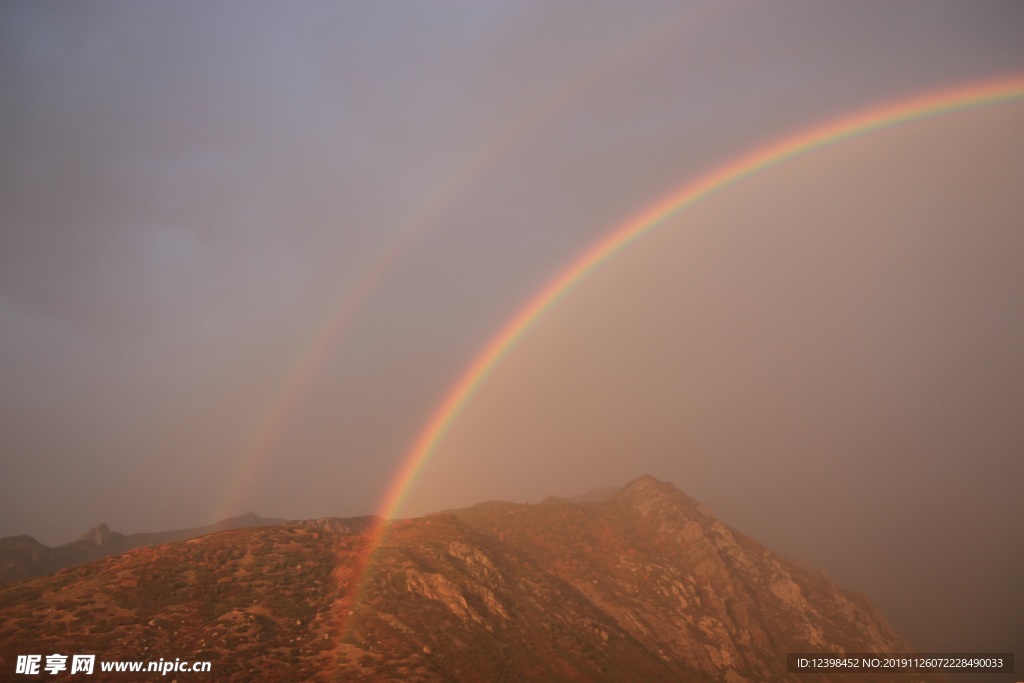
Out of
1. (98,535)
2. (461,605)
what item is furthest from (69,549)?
(461,605)

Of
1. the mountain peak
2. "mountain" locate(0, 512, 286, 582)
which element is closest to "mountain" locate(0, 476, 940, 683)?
"mountain" locate(0, 512, 286, 582)

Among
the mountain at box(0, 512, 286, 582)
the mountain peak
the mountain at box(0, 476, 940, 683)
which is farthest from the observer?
the mountain peak

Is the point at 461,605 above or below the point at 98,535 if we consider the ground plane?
below

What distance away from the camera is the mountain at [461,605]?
44.8m

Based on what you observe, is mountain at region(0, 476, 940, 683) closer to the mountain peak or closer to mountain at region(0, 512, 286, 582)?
mountain at region(0, 512, 286, 582)

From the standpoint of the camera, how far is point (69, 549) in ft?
411

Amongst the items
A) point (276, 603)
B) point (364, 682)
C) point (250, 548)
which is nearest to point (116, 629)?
point (276, 603)

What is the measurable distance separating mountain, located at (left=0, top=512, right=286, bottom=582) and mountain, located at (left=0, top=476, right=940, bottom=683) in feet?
168

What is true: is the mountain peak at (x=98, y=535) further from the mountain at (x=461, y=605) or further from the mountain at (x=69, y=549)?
the mountain at (x=461, y=605)

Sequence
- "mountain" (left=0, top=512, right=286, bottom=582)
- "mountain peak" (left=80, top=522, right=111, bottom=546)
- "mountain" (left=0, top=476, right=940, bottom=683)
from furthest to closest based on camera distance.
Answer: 1. "mountain peak" (left=80, top=522, right=111, bottom=546)
2. "mountain" (left=0, top=512, right=286, bottom=582)
3. "mountain" (left=0, top=476, right=940, bottom=683)

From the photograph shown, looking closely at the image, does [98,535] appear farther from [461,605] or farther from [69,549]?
[461,605]

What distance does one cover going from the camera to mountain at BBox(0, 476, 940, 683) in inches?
1762

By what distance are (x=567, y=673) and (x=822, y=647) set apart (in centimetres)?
5024

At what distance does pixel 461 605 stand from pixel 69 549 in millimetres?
125548
